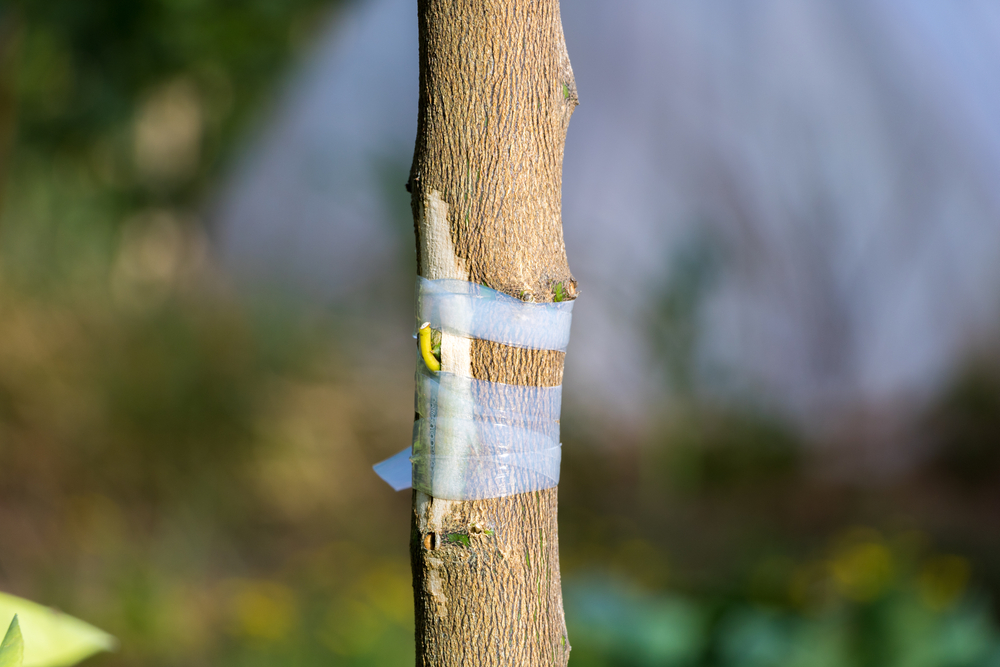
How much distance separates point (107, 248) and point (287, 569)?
55.1 inches

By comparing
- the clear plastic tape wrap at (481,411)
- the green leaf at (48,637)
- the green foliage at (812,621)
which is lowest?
the green foliage at (812,621)

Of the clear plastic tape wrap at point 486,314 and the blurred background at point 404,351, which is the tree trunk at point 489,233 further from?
the blurred background at point 404,351

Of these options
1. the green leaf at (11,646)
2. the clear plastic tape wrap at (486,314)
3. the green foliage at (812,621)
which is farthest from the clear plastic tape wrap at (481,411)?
the green foliage at (812,621)

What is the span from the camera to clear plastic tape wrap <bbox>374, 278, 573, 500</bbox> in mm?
461

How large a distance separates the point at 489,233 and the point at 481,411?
11cm

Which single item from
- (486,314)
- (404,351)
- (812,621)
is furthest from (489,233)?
(404,351)

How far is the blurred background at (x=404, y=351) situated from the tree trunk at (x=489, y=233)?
1.23 metres

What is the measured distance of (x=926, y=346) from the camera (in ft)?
7.13

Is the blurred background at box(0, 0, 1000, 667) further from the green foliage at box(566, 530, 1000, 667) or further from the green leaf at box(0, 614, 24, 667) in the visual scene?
the green leaf at box(0, 614, 24, 667)

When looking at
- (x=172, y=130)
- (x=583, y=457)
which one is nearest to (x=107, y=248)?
(x=172, y=130)

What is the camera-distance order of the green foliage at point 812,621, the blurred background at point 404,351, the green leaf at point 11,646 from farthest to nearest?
the blurred background at point 404,351, the green foliage at point 812,621, the green leaf at point 11,646

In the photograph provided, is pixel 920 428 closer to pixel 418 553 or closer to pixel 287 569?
pixel 287 569

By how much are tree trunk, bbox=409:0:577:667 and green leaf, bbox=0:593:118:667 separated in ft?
0.74

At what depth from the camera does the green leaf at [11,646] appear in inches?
16.9
